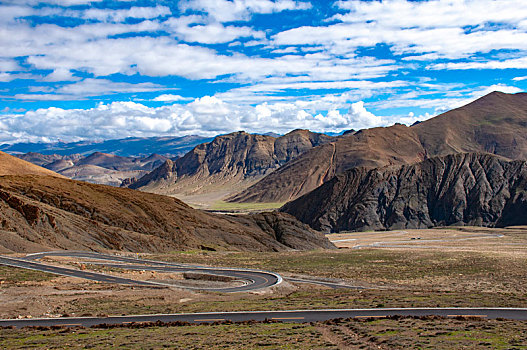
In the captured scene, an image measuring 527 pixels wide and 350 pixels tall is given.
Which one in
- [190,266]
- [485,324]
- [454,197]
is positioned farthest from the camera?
[454,197]

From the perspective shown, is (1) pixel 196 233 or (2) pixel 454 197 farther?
(2) pixel 454 197

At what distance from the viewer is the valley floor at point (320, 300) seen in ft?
71.2

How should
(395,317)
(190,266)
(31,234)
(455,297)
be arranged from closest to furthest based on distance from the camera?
(395,317)
(455,297)
(190,266)
(31,234)

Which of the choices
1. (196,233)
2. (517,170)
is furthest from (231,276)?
(517,170)

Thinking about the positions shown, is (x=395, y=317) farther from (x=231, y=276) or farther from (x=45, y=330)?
(x=231, y=276)

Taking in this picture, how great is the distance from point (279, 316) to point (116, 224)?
2230 inches

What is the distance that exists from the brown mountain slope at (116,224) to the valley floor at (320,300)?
1167 centimetres

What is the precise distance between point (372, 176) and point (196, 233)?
97.8m

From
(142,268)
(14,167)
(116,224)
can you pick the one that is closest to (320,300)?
(142,268)

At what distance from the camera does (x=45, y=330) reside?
24312 mm

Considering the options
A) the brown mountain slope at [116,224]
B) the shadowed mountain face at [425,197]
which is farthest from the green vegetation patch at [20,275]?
the shadowed mountain face at [425,197]

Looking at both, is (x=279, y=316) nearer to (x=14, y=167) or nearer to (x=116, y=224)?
(x=116, y=224)

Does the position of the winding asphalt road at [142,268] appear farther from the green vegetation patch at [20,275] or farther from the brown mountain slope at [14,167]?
the brown mountain slope at [14,167]

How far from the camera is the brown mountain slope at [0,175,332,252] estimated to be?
6531cm
